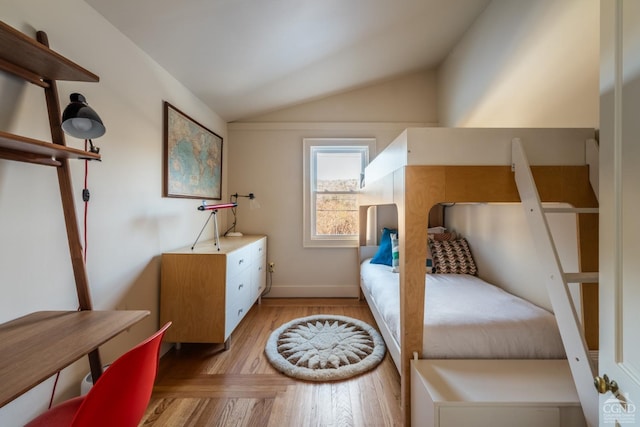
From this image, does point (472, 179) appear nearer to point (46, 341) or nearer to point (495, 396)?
point (495, 396)

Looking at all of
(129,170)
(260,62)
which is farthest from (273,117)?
(129,170)

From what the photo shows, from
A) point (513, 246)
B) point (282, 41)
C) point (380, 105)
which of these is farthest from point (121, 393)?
point (380, 105)

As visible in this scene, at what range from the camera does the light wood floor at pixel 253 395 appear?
146 centimetres

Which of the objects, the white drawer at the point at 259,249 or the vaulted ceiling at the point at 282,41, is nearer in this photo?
the vaulted ceiling at the point at 282,41

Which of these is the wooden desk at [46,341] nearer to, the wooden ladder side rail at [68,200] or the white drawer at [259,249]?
the wooden ladder side rail at [68,200]

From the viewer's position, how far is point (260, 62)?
7.43 feet

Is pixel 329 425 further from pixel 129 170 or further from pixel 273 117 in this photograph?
pixel 273 117

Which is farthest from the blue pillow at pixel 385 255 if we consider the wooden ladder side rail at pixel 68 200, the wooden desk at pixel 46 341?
the wooden ladder side rail at pixel 68 200

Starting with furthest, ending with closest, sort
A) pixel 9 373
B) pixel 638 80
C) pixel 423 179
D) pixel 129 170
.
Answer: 1. pixel 129 170
2. pixel 423 179
3. pixel 9 373
4. pixel 638 80

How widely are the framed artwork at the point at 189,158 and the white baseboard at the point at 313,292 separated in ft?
4.78

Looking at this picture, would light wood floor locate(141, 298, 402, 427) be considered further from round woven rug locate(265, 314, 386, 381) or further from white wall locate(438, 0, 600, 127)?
white wall locate(438, 0, 600, 127)

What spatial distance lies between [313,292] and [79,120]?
9.62 feet

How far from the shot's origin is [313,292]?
3451 mm

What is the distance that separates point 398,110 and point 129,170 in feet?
10.2
